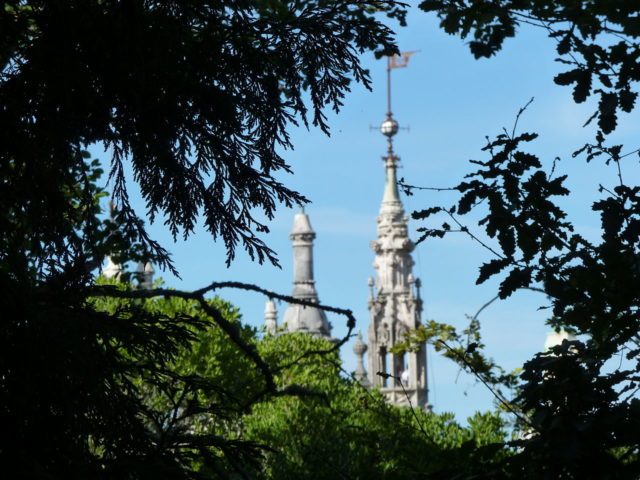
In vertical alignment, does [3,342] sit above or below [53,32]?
below

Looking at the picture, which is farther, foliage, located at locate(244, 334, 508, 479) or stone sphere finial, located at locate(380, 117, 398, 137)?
stone sphere finial, located at locate(380, 117, 398, 137)

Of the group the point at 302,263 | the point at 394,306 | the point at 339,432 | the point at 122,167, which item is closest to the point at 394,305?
the point at 394,306

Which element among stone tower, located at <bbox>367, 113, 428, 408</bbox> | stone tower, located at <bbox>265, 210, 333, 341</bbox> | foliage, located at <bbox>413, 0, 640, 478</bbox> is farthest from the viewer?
stone tower, located at <bbox>265, 210, 333, 341</bbox>

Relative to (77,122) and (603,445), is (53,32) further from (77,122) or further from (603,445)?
(603,445)

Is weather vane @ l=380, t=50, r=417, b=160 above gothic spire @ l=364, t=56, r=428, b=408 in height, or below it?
above

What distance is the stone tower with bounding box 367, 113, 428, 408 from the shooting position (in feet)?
241

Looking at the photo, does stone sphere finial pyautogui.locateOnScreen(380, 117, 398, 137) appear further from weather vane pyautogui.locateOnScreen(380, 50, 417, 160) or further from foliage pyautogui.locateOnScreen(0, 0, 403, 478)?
foliage pyautogui.locateOnScreen(0, 0, 403, 478)

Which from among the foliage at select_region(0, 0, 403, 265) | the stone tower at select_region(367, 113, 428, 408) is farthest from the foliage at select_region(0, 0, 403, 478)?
the stone tower at select_region(367, 113, 428, 408)

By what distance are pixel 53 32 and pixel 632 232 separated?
132 inches

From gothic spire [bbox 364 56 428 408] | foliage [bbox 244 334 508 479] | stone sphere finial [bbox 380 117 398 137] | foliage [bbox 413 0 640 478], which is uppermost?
stone sphere finial [bbox 380 117 398 137]

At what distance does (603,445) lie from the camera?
5836mm

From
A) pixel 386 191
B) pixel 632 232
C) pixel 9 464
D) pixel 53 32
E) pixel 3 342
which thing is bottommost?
pixel 9 464

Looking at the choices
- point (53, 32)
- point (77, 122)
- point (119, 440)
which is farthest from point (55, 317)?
point (53, 32)

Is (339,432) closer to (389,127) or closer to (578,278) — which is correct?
(578,278)
